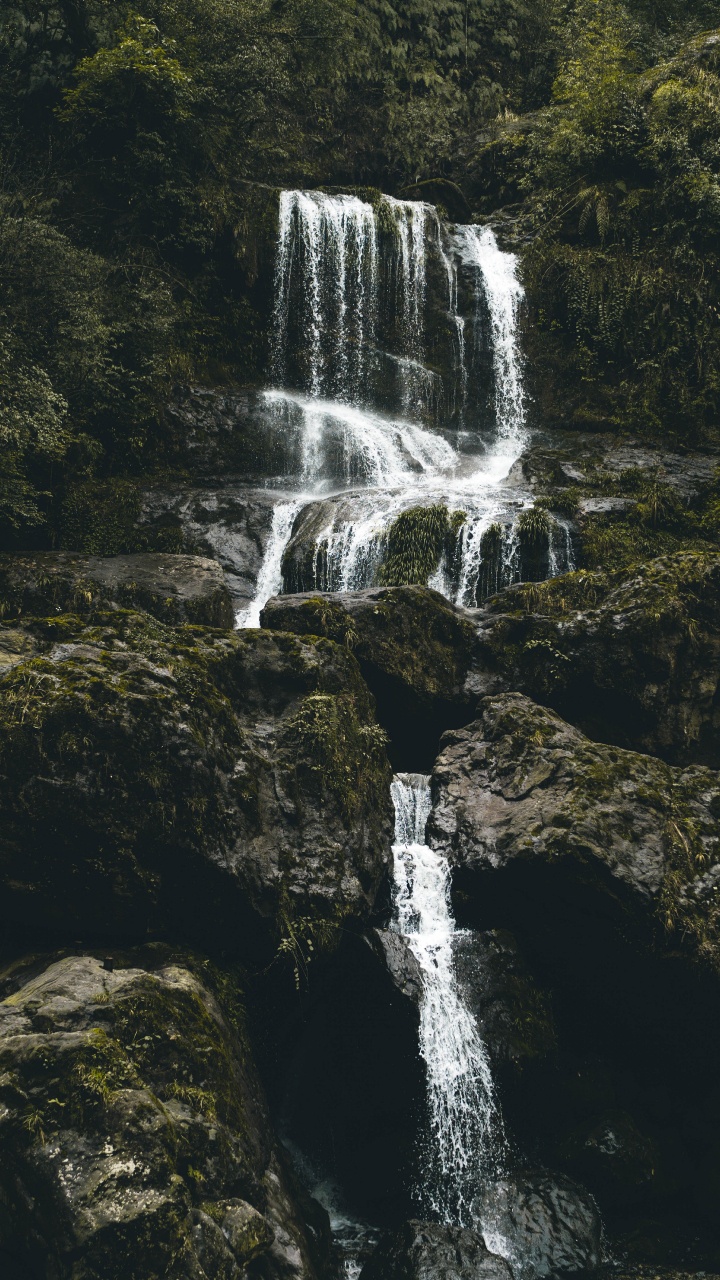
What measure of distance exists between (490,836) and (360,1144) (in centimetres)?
259

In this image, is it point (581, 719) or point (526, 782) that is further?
point (581, 719)

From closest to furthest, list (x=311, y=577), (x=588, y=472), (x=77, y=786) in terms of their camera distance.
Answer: (x=77, y=786), (x=311, y=577), (x=588, y=472)

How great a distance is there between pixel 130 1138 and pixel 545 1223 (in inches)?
134

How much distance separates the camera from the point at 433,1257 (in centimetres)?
487

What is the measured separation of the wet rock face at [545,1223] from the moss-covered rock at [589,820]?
1873 mm

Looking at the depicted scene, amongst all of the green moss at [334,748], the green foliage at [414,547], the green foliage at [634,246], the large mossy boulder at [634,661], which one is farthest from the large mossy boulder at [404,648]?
the green foliage at [634,246]

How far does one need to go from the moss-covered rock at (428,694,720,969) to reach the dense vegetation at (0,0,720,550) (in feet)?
27.1

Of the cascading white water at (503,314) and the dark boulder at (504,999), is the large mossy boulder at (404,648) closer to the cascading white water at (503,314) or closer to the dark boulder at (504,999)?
the dark boulder at (504,999)

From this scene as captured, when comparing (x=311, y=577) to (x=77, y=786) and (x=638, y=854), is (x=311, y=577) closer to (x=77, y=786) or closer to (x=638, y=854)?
(x=638, y=854)

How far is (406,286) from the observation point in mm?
18812

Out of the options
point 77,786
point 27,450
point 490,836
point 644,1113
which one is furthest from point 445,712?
point 27,450

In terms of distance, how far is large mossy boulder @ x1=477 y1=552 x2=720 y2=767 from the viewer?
909cm

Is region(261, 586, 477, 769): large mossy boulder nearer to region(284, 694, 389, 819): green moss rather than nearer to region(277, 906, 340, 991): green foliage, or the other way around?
region(284, 694, 389, 819): green moss

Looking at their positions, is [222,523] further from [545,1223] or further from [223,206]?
[545,1223]
